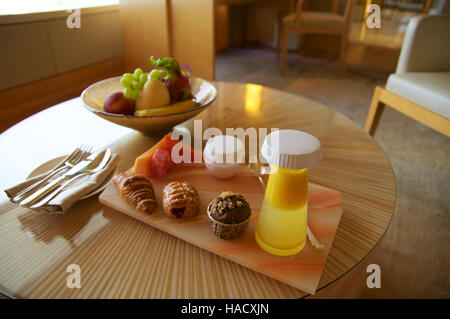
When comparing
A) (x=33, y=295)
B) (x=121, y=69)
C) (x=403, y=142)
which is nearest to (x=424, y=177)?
(x=403, y=142)

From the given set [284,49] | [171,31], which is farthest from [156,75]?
[284,49]

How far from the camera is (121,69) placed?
2.02 metres

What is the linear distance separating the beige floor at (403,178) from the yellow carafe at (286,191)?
19 centimetres

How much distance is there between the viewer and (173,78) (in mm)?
671

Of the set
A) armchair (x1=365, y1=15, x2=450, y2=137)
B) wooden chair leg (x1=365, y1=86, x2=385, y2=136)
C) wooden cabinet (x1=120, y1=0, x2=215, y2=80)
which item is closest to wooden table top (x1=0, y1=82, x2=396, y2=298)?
armchair (x1=365, y1=15, x2=450, y2=137)

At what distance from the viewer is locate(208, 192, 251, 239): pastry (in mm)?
384

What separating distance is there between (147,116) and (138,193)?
189 mm

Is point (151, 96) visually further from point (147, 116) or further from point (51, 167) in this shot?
point (51, 167)

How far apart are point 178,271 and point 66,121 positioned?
580 millimetres

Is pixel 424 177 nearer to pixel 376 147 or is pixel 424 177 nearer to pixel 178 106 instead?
pixel 376 147

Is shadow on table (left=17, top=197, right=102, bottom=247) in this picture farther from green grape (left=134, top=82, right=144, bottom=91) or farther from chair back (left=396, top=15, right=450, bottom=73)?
chair back (left=396, top=15, right=450, bottom=73)

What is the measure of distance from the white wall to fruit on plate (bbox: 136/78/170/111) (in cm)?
113

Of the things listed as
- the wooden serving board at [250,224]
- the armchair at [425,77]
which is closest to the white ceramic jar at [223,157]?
the wooden serving board at [250,224]
